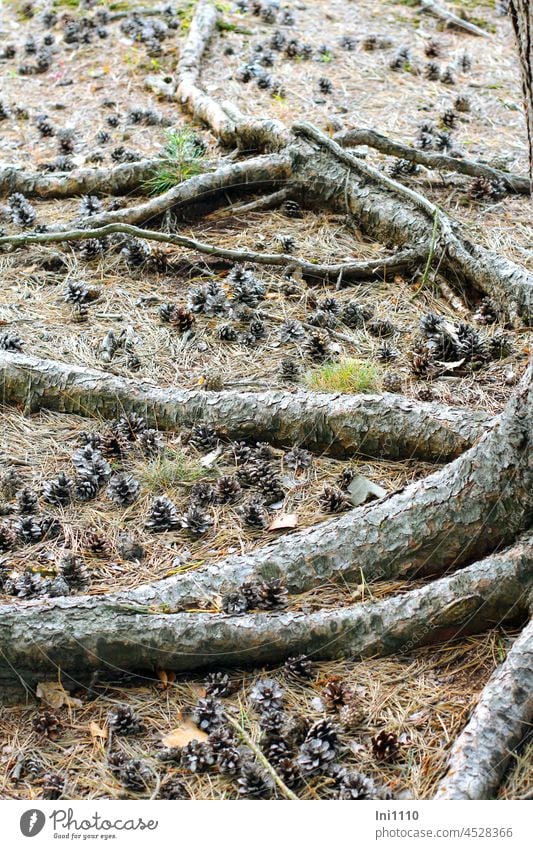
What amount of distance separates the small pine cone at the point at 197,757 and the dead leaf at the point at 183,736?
50mm

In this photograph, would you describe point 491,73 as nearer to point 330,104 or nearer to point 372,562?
point 330,104

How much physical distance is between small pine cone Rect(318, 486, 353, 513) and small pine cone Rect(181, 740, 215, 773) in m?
1.06

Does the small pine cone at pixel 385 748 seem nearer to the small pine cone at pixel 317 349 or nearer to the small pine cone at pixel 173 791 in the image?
the small pine cone at pixel 173 791

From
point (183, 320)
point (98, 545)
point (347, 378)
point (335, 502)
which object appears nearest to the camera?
point (98, 545)

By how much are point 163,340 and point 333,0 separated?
19.8 feet

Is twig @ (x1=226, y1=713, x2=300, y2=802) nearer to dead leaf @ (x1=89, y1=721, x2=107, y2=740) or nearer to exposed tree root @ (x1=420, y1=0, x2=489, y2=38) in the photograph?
dead leaf @ (x1=89, y1=721, x2=107, y2=740)

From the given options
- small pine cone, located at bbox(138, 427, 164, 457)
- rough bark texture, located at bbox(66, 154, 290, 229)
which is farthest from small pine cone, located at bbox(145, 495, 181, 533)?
rough bark texture, located at bbox(66, 154, 290, 229)

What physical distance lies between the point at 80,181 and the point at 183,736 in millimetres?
3892

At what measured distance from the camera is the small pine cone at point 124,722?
2.62m

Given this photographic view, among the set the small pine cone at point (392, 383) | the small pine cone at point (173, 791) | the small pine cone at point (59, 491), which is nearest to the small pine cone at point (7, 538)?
the small pine cone at point (59, 491)

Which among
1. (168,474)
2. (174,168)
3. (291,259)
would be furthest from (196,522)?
(174,168)

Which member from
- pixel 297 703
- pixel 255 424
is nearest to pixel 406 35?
pixel 255 424

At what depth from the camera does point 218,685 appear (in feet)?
8.95

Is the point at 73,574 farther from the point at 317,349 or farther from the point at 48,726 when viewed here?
the point at 317,349
